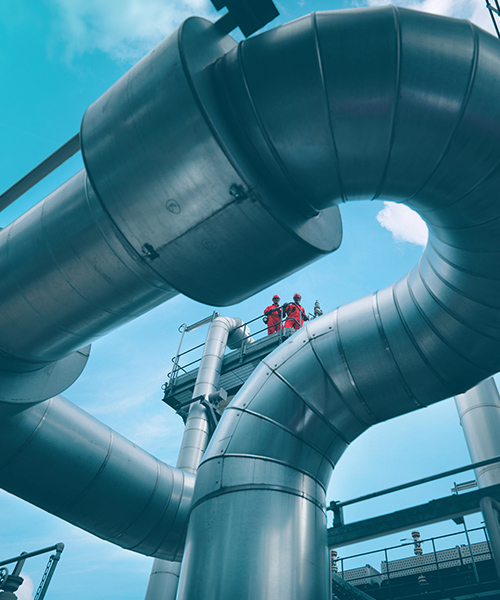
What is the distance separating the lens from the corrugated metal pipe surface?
2309mm

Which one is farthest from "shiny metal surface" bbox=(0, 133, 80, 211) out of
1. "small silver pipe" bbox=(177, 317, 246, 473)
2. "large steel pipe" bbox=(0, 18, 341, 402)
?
"small silver pipe" bbox=(177, 317, 246, 473)

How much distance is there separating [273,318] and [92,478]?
8.46 meters

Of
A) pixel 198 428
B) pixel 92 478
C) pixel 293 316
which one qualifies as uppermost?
pixel 293 316

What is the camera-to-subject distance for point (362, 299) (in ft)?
13.5

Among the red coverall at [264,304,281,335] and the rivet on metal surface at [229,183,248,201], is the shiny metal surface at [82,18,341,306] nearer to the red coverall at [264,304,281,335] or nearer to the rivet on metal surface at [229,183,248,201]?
the rivet on metal surface at [229,183,248,201]

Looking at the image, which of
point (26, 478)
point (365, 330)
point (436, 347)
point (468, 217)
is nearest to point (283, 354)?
point (365, 330)

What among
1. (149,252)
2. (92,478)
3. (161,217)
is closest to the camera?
(161,217)

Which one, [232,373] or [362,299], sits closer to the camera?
[362,299]

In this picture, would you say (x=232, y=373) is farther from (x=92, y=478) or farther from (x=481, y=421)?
(x=92, y=478)

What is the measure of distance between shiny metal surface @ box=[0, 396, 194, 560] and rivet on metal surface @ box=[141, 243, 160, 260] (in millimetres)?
2013

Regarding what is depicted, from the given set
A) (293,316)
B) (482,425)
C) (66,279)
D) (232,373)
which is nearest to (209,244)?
(66,279)

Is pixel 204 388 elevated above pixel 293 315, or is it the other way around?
pixel 293 315

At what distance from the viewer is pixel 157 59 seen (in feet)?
7.88

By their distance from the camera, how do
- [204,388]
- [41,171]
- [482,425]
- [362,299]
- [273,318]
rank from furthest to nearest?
[273,318]
[204,388]
[482,425]
[362,299]
[41,171]
